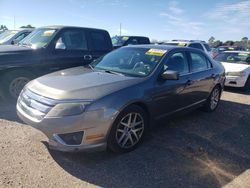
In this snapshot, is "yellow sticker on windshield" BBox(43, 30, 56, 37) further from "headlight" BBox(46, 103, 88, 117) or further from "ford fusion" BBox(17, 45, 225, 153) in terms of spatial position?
"headlight" BBox(46, 103, 88, 117)

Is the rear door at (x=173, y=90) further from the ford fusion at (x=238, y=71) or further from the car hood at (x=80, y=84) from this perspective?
the ford fusion at (x=238, y=71)

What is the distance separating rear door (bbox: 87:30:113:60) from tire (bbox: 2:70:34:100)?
1871mm

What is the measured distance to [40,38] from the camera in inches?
261

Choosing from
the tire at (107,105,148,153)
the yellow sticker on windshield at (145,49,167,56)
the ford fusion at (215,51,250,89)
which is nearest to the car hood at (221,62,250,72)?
the ford fusion at (215,51,250,89)

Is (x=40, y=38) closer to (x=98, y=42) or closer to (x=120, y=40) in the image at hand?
(x=98, y=42)

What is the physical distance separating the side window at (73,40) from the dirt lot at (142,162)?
8.00 feet

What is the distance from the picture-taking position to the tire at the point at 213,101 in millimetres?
6216

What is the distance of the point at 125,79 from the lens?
402cm

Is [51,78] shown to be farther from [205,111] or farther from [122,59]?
[205,111]

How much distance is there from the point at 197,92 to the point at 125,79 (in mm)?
2108

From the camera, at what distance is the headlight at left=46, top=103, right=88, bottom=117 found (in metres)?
3.26

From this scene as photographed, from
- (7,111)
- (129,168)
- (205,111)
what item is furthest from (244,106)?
(7,111)

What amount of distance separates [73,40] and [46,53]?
0.90 m

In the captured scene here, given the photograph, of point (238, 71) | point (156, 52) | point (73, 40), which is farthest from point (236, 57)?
point (156, 52)
